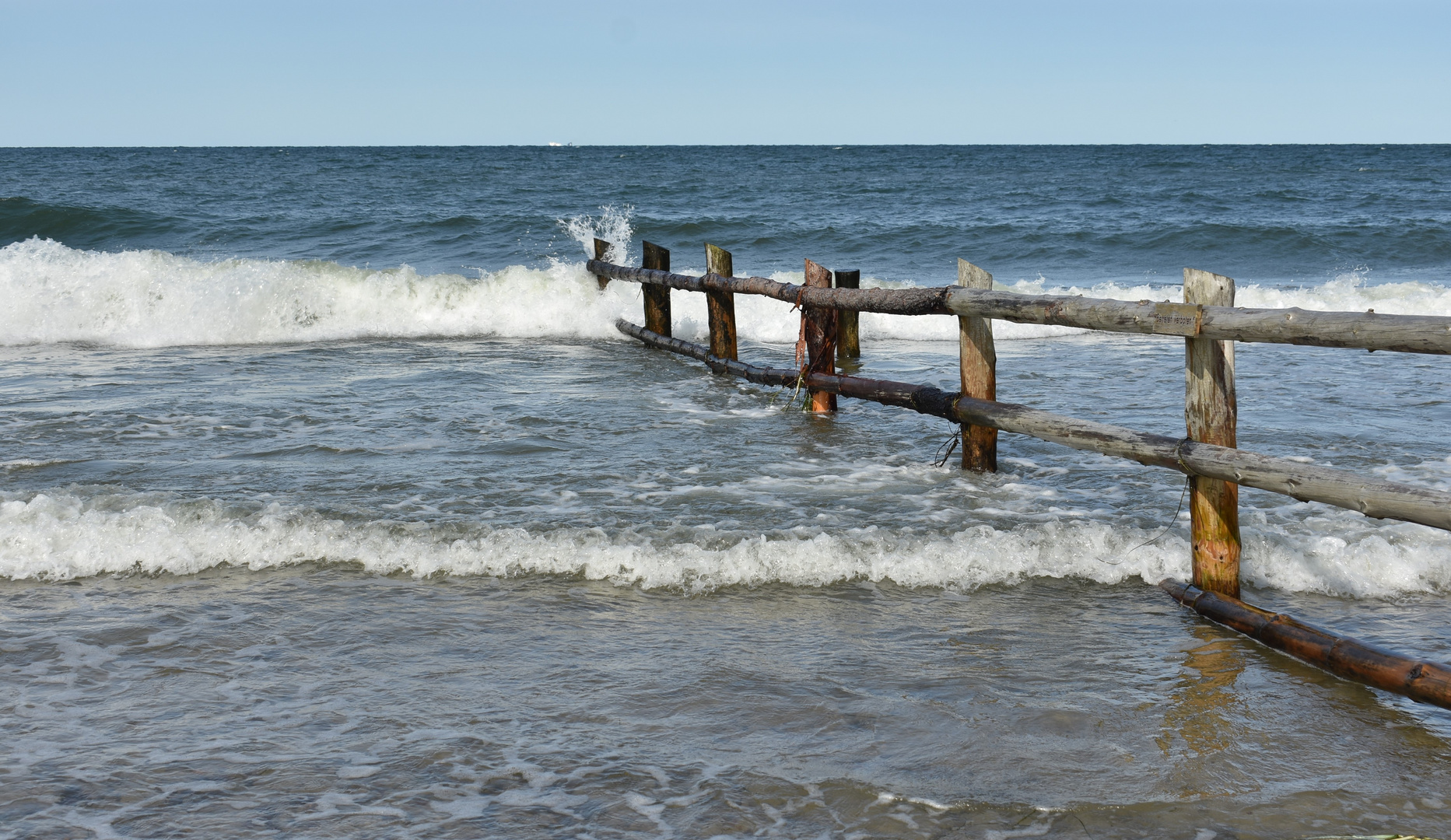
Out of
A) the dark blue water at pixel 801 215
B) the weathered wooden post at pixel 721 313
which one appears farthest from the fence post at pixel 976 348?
the dark blue water at pixel 801 215

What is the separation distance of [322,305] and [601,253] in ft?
11.9

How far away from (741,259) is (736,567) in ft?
53.5

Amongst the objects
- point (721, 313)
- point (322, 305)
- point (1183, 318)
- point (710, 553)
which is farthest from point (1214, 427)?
point (322, 305)

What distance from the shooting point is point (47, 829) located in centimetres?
243

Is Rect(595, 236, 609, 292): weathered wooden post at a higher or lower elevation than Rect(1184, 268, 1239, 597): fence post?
higher

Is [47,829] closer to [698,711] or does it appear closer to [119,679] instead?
[119,679]

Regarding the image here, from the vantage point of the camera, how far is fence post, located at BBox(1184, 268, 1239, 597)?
154 inches

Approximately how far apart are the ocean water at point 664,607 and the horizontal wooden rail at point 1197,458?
43cm

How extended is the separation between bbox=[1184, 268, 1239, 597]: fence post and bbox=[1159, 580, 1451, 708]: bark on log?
0.10m

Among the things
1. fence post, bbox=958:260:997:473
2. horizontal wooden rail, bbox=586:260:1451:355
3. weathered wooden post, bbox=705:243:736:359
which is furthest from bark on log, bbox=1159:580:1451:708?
weathered wooden post, bbox=705:243:736:359

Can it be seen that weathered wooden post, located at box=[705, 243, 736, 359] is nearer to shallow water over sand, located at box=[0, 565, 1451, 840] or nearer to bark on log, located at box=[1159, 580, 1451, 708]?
shallow water over sand, located at box=[0, 565, 1451, 840]

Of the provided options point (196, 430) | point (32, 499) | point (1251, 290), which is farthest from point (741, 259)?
point (32, 499)

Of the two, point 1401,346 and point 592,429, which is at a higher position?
point 1401,346

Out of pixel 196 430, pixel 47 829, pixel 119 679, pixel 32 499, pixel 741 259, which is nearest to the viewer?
pixel 47 829
